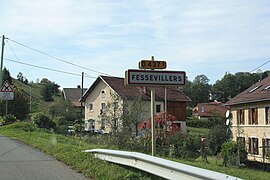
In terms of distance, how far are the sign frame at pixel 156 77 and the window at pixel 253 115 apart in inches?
1221

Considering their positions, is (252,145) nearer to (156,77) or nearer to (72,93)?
(156,77)

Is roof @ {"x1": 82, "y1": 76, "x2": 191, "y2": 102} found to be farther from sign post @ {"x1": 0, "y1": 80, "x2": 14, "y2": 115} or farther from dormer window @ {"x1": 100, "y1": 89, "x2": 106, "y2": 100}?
sign post @ {"x1": 0, "y1": 80, "x2": 14, "y2": 115}

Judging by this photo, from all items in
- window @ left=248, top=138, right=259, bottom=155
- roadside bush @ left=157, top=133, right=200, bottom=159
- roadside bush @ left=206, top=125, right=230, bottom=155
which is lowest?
window @ left=248, top=138, right=259, bottom=155

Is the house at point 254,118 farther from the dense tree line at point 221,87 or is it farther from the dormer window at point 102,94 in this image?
the dense tree line at point 221,87

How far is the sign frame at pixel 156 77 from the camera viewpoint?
8.78m

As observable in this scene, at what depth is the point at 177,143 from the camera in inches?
750

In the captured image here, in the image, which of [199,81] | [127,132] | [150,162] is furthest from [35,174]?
[199,81]

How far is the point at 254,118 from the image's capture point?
1533 inches

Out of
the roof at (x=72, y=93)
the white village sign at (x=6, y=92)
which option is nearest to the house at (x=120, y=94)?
the white village sign at (x=6, y=92)

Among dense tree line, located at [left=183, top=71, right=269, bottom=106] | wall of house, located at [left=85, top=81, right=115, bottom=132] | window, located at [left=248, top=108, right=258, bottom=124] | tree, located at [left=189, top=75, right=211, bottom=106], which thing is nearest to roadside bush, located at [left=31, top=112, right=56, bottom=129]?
window, located at [left=248, top=108, right=258, bottom=124]

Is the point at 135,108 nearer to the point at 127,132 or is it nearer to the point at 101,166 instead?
the point at 127,132

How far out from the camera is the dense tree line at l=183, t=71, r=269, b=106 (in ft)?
323

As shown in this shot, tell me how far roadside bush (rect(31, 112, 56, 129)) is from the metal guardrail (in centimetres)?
1951

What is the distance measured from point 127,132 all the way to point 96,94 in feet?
123
